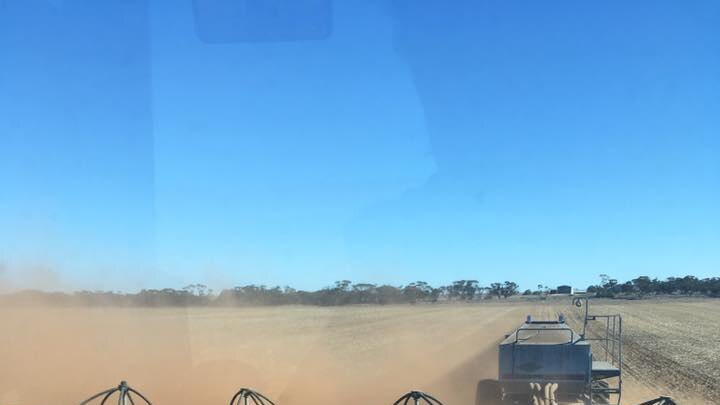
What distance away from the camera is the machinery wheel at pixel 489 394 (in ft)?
45.4

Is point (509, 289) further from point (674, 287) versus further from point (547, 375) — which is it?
point (547, 375)

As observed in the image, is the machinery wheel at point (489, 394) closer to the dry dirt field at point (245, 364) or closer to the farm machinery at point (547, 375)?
the farm machinery at point (547, 375)

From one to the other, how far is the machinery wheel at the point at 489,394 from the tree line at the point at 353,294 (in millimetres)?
4049

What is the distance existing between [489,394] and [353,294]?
81.2 metres

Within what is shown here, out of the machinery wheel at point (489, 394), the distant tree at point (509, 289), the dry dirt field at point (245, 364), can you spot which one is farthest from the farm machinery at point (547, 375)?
the distant tree at point (509, 289)

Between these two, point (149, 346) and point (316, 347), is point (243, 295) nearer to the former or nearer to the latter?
point (316, 347)

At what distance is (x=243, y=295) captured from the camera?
71812mm

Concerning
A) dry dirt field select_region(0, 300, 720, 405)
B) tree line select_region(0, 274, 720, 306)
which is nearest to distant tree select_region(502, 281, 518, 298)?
tree line select_region(0, 274, 720, 306)

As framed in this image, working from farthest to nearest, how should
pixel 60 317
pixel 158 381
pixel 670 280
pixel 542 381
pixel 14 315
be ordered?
pixel 670 280
pixel 60 317
pixel 14 315
pixel 158 381
pixel 542 381

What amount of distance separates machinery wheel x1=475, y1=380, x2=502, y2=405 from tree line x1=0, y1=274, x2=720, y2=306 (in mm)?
4049

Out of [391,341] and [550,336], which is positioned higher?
[550,336]

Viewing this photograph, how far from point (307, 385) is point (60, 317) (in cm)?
1118

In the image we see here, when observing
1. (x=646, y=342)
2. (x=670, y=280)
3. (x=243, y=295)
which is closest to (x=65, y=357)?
(x=646, y=342)

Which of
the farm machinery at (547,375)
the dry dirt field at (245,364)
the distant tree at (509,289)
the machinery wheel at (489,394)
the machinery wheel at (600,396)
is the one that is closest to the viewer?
the farm machinery at (547,375)
